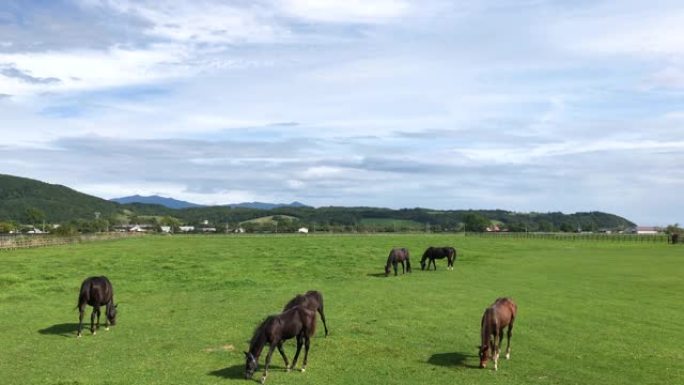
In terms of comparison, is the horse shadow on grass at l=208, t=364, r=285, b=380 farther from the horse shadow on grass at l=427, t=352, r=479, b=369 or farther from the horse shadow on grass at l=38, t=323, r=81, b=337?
the horse shadow on grass at l=38, t=323, r=81, b=337

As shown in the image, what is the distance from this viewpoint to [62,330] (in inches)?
792

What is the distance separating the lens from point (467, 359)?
15977 millimetres

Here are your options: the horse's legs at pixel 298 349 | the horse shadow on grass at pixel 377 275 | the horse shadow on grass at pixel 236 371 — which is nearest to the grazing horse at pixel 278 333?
the horse's legs at pixel 298 349

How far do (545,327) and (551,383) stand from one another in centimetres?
675

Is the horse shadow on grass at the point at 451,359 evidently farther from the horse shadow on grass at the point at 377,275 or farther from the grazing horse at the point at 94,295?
the horse shadow on grass at the point at 377,275

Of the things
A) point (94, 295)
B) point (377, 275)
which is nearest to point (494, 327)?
point (94, 295)

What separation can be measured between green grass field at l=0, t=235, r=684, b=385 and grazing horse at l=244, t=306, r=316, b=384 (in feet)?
1.60

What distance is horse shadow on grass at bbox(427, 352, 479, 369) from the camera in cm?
1542

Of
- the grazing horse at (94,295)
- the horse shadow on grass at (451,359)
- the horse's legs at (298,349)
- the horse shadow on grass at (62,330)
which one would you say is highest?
the grazing horse at (94,295)

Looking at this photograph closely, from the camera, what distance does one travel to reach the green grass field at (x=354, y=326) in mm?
14742

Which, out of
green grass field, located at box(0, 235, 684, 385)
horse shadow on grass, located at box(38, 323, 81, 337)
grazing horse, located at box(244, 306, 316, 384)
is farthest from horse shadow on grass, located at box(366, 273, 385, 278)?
grazing horse, located at box(244, 306, 316, 384)

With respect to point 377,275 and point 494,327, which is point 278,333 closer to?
point 494,327

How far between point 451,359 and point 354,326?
495 cm

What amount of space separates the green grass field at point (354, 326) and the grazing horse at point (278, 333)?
1.60 feet
